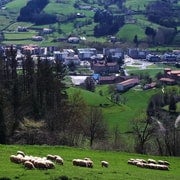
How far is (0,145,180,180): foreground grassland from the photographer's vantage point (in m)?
28.0

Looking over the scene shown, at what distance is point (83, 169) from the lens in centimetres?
3186

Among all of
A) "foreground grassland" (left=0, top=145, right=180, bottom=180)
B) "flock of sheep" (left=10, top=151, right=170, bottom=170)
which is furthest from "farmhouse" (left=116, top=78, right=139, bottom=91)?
"flock of sheep" (left=10, top=151, right=170, bottom=170)

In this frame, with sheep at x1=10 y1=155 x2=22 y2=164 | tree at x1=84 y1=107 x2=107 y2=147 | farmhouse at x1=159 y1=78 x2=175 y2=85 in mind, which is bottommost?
farmhouse at x1=159 y1=78 x2=175 y2=85

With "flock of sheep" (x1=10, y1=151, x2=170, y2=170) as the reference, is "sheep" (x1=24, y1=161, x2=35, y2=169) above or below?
above

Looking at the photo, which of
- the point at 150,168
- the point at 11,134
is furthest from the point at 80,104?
the point at 150,168

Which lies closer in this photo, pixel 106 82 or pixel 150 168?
pixel 150 168

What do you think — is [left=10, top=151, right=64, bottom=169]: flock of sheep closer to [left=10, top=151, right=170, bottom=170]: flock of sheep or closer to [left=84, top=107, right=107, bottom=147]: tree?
[left=10, top=151, right=170, bottom=170]: flock of sheep

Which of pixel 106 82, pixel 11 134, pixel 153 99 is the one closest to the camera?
pixel 11 134

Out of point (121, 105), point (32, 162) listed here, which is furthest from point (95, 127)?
point (121, 105)

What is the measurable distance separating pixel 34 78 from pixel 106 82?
103 metres

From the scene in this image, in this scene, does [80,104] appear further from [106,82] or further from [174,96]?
[106,82]

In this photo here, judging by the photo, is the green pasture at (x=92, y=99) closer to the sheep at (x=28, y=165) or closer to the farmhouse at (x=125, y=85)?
the farmhouse at (x=125, y=85)

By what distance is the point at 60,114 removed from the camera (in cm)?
7550

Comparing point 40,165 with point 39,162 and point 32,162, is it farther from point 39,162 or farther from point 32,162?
point 32,162
